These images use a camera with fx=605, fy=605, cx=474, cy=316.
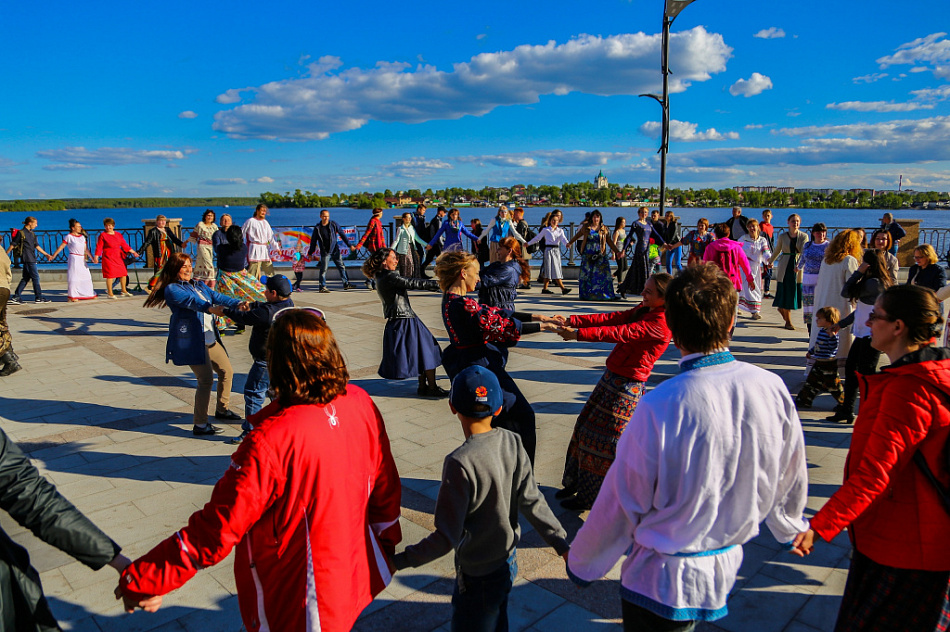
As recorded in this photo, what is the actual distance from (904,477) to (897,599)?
0.48 meters

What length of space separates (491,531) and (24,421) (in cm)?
598

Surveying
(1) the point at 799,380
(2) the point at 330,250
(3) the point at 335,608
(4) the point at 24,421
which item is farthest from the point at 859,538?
(2) the point at 330,250

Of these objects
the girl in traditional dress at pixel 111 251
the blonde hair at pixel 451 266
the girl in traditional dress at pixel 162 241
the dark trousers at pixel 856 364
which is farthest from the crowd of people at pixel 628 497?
the girl in traditional dress at pixel 162 241

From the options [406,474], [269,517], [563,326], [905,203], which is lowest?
[406,474]

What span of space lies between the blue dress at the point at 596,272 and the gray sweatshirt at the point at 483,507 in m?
10.9

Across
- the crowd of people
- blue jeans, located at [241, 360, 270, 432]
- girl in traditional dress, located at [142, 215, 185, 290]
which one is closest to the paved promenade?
blue jeans, located at [241, 360, 270, 432]

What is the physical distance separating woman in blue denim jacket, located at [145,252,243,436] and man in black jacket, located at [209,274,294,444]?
9.2 inches

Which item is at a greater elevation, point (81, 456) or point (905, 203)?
point (905, 203)

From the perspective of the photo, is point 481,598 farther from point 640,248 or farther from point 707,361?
point 640,248

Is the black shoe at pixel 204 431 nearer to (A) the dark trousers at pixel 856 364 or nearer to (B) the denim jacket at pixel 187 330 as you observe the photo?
(B) the denim jacket at pixel 187 330

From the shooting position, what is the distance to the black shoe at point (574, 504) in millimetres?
4115

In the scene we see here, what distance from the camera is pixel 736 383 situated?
1779mm

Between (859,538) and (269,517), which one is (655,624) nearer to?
(859,538)

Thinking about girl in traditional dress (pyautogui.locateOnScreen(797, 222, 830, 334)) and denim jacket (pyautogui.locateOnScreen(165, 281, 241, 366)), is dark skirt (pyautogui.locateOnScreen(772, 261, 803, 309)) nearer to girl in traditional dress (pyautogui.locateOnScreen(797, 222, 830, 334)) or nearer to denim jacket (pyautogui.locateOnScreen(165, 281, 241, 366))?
girl in traditional dress (pyautogui.locateOnScreen(797, 222, 830, 334))
